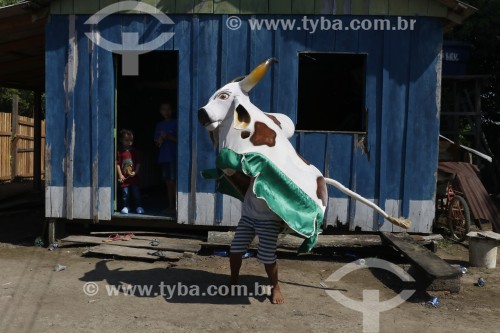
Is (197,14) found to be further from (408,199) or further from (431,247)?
(431,247)

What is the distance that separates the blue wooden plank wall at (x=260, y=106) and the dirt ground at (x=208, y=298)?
0.77 m

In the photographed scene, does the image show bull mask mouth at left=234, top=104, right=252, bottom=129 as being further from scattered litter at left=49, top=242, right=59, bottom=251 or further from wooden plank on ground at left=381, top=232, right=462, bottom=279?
scattered litter at left=49, top=242, right=59, bottom=251

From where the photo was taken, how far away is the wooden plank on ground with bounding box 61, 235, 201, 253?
6965mm

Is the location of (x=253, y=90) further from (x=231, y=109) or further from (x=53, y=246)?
(x=53, y=246)

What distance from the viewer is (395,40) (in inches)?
280

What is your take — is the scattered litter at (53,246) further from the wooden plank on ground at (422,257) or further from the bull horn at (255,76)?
the wooden plank on ground at (422,257)

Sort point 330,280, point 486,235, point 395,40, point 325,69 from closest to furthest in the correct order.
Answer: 1. point 330,280
2. point 486,235
3. point 395,40
4. point 325,69

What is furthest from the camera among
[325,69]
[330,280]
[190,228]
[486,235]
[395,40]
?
[325,69]

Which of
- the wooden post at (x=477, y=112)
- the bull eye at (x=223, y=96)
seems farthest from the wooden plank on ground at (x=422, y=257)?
the wooden post at (x=477, y=112)

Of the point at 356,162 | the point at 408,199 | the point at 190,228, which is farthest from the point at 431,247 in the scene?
the point at 190,228

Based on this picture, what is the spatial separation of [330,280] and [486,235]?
84.4 inches

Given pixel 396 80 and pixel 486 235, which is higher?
pixel 396 80

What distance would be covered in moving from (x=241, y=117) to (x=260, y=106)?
7.74ft

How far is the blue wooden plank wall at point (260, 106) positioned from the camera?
7105mm
